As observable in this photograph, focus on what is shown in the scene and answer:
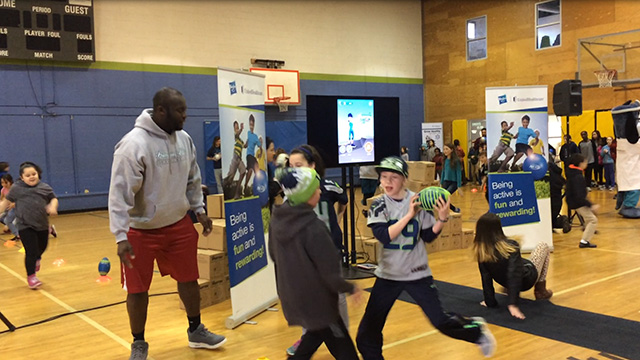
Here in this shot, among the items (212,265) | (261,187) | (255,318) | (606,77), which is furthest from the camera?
(606,77)

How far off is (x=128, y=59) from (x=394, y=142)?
11324 millimetres

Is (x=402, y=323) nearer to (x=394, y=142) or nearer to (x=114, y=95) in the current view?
(x=394, y=142)

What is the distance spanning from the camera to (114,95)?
1556 centimetres

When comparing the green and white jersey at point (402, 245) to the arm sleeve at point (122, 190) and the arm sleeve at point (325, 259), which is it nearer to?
the arm sleeve at point (325, 259)

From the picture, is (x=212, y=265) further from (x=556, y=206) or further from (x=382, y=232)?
(x=556, y=206)

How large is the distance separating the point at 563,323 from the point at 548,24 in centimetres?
1639

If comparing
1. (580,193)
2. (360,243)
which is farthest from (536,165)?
(360,243)

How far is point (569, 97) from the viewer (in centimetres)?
901

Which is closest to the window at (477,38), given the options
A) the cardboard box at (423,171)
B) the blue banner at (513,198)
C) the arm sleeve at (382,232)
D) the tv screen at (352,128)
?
the cardboard box at (423,171)

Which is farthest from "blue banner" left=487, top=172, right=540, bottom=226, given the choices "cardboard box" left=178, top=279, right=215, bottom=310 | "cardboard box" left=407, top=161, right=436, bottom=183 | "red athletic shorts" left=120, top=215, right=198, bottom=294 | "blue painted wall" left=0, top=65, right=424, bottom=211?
"blue painted wall" left=0, top=65, right=424, bottom=211

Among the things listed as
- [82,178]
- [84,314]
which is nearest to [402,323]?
[84,314]

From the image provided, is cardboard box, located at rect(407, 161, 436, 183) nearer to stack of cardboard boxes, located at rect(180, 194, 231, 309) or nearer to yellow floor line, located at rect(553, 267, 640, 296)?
yellow floor line, located at rect(553, 267, 640, 296)

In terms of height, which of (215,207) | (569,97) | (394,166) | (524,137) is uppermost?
(569,97)

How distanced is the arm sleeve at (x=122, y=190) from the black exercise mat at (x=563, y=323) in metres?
3.02
